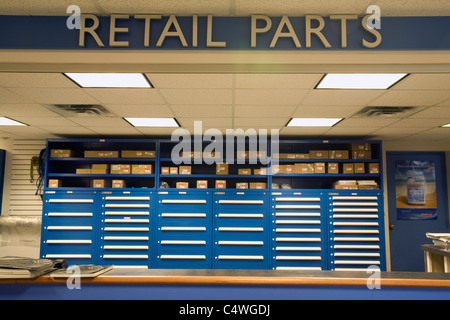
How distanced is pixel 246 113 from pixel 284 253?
2215mm

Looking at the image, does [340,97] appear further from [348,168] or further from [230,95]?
[348,168]

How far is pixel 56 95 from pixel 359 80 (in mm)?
2782

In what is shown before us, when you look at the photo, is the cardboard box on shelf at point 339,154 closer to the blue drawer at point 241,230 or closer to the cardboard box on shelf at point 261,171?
the cardboard box on shelf at point 261,171

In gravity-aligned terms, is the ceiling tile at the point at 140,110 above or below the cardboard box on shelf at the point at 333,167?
above

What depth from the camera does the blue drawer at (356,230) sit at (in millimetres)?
4523

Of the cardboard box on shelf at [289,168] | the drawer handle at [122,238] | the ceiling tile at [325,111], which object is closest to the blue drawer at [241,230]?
the cardboard box on shelf at [289,168]

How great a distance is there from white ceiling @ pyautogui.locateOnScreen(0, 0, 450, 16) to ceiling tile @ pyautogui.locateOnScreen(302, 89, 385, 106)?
3.07 feet

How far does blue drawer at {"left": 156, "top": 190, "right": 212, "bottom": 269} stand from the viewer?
4.52 meters

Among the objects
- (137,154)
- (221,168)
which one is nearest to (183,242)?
(221,168)

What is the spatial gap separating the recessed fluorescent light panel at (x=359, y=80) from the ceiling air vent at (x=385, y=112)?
0.81m

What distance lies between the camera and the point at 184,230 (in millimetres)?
4574

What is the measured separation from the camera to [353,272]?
174 centimetres

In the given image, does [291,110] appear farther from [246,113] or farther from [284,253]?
[284,253]
